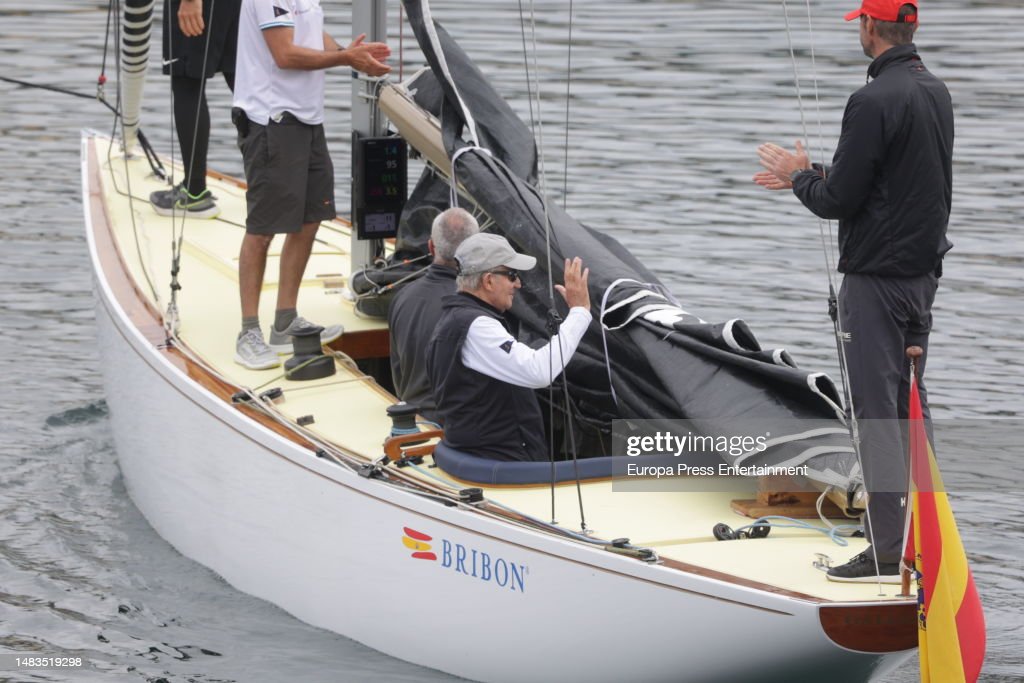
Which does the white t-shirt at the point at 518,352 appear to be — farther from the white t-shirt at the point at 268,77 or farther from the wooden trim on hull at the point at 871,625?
the white t-shirt at the point at 268,77

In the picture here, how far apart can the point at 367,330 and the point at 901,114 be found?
2973 millimetres

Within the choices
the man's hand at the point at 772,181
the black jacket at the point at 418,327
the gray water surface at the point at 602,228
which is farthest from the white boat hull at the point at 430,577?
the man's hand at the point at 772,181

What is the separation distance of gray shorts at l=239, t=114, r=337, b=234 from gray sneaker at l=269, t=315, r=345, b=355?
386mm

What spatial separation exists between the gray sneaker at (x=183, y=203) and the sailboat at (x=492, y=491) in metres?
1.26

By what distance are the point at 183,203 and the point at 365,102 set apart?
1.95 m

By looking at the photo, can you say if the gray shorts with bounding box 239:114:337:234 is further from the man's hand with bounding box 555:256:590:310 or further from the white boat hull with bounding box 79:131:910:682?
the man's hand with bounding box 555:256:590:310

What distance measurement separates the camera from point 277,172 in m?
6.16

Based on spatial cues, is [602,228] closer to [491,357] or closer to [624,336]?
[624,336]

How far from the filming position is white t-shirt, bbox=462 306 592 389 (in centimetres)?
485

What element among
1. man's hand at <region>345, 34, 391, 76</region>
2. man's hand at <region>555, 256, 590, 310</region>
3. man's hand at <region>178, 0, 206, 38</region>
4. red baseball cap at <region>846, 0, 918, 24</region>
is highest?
red baseball cap at <region>846, 0, 918, 24</region>

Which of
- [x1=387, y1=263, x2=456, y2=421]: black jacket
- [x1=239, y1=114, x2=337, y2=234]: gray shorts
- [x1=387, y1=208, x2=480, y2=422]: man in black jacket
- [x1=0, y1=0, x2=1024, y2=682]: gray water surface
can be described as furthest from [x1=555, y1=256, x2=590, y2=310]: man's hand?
[x1=239, y1=114, x2=337, y2=234]: gray shorts

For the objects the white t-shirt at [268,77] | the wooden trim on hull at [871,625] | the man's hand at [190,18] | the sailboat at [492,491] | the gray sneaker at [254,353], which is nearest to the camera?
the wooden trim on hull at [871,625]

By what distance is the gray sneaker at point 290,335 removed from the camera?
20.9 feet

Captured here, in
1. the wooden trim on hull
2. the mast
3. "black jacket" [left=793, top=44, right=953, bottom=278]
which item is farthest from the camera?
the mast
